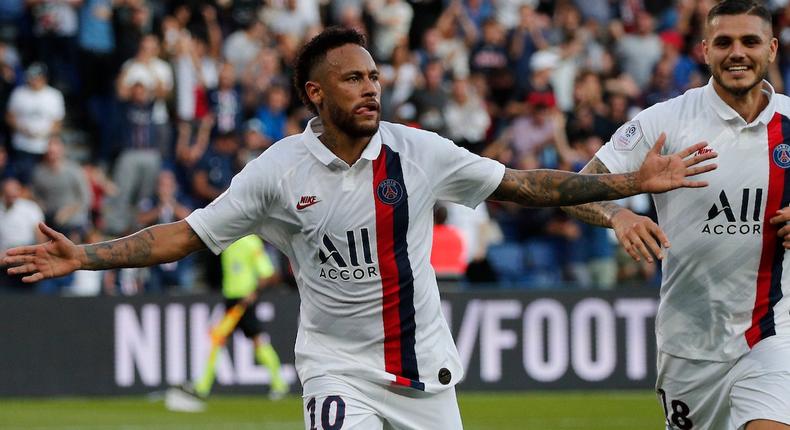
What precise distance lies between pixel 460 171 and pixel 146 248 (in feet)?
4.68

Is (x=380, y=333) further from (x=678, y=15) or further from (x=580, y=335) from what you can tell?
(x=678, y=15)

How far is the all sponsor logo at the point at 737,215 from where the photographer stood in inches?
279

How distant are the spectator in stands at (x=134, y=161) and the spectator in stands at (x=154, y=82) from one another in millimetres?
72

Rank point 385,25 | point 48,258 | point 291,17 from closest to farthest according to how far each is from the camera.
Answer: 1. point 48,258
2. point 291,17
3. point 385,25

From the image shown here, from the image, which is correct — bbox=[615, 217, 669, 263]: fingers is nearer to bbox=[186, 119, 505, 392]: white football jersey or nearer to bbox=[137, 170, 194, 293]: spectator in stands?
bbox=[186, 119, 505, 392]: white football jersey

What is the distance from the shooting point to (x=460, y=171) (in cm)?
683

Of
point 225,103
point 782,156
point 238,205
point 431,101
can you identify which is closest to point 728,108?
point 782,156

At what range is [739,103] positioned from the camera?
7.21 metres

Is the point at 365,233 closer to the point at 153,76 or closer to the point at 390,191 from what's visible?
the point at 390,191

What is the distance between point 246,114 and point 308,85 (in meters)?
12.0

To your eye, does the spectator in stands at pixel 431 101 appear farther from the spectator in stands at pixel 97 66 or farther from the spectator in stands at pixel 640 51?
the spectator in stands at pixel 97 66

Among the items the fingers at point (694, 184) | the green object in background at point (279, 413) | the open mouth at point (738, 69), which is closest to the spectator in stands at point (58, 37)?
the green object in background at point (279, 413)

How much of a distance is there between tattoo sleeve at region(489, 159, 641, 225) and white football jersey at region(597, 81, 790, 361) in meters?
0.50

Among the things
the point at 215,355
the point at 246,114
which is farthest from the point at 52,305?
the point at 246,114
